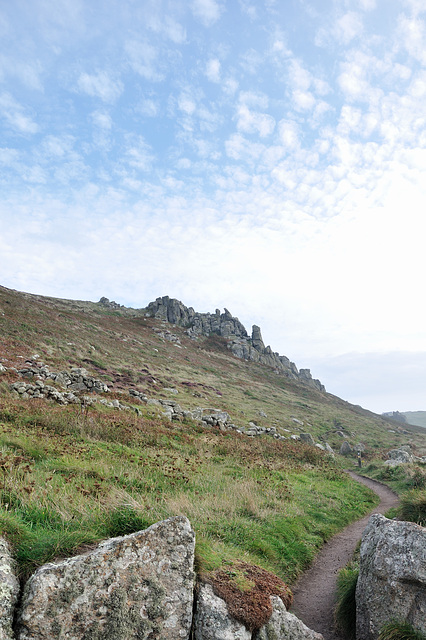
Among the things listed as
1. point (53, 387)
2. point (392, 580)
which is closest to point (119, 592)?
point (392, 580)

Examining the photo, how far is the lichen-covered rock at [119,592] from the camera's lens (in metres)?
4.28

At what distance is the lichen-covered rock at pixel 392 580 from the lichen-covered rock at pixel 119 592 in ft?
12.3

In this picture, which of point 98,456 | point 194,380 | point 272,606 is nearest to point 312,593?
point 272,606

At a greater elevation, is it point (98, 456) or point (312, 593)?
point (98, 456)

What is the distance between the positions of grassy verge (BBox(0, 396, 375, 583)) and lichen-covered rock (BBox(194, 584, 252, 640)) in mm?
513

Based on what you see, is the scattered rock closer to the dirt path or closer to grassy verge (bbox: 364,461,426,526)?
grassy verge (bbox: 364,461,426,526)

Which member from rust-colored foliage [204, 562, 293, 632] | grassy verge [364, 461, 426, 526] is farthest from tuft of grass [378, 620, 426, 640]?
grassy verge [364, 461, 426, 526]

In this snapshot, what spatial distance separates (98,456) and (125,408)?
1058cm

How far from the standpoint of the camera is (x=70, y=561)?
186 inches

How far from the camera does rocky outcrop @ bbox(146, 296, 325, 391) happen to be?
99688 millimetres

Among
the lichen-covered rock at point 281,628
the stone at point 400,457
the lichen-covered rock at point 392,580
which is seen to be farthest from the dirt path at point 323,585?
the stone at point 400,457

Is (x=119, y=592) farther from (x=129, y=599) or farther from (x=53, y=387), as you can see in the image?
(x=53, y=387)

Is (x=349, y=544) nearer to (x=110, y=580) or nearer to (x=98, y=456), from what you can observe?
(x=98, y=456)

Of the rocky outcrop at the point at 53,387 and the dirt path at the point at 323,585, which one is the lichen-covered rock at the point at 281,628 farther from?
the rocky outcrop at the point at 53,387
